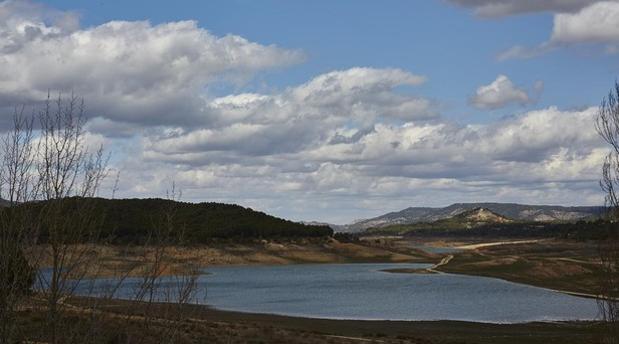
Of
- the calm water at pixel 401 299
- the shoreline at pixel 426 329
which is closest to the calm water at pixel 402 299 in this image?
the calm water at pixel 401 299

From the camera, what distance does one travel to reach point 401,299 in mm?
77812

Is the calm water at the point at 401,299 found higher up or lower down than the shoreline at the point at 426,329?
higher up

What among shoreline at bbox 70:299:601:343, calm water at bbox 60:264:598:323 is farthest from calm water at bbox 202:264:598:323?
shoreline at bbox 70:299:601:343

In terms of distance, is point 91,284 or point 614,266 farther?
point 614,266

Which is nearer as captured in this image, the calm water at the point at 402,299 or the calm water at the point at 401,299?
the calm water at the point at 401,299

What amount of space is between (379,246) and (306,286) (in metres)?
97.4

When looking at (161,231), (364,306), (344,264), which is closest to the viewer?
(161,231)

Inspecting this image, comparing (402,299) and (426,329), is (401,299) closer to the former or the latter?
(402,299)

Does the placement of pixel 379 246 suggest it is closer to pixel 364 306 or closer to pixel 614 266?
pixel 364 306

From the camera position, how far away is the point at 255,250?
17750 cm

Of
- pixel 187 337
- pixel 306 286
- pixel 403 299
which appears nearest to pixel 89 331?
pixel 187 337

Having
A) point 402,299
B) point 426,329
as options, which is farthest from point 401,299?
point 426,329

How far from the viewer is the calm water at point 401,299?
63.4m

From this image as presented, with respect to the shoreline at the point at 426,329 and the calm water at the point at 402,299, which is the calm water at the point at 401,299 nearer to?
the calm water at the point at 402,299
